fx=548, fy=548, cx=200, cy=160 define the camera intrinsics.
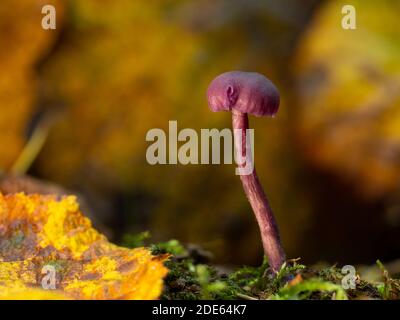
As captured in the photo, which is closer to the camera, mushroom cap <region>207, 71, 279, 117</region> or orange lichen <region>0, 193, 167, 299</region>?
orange lichen <region>0, 193, 167, 299</region>

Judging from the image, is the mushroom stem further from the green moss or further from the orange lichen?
the orange lichen

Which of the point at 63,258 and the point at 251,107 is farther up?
the point at 251,107

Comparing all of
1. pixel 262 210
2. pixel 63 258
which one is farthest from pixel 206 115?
pixel 63 258

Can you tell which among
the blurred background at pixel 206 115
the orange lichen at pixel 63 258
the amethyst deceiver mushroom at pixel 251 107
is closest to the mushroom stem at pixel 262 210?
the amethyst deceiver mushroom at pixel 251 107

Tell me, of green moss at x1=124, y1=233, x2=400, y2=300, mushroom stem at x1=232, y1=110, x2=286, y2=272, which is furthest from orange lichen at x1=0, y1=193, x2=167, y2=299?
mushroom stem at x1=232, y1=110, x2=286, y2=272

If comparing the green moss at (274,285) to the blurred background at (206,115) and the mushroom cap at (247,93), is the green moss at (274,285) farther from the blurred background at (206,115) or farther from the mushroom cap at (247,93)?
the blurred background at (206,115)

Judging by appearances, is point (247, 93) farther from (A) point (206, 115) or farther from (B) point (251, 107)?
(A) point (206, 115)

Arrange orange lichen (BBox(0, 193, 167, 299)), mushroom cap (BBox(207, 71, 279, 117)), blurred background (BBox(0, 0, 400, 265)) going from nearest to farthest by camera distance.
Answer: orange lichen (BBox(0, 193, 167, 299))
mushroom cap (BBox(207, 71, 279, 117))
blurred background (BBox(0, 0, 400, 265))

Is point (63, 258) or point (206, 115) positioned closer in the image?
point (63, 258)
